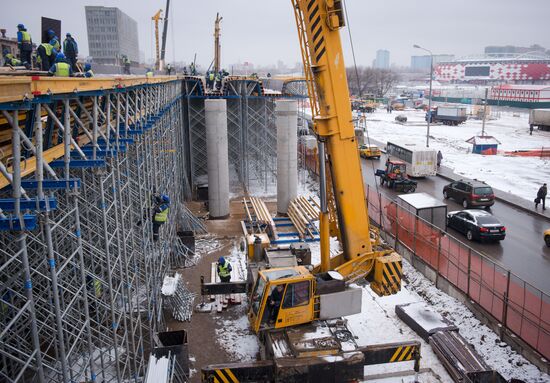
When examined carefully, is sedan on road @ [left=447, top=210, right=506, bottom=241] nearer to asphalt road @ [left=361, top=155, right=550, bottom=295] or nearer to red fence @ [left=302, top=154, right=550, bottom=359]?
asphalt road @ [left=361, top=155, right=550, bottom=295]

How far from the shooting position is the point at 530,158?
3847 centimetres

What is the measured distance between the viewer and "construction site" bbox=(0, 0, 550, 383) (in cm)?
798

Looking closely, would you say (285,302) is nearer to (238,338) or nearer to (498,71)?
(238,338)

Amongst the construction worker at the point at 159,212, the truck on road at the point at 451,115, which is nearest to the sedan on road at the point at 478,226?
the construction worker at the point at 159,212

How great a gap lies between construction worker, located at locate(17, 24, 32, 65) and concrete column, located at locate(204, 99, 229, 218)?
446 inches

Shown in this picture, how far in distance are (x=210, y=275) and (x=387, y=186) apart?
15972mm

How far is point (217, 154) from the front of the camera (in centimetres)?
2358

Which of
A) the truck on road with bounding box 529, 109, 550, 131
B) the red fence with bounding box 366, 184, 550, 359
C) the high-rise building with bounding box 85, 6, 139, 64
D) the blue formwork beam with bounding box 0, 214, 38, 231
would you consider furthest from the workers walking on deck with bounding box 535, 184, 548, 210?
the high-rise building with bounding box 85, 6, 139, 64

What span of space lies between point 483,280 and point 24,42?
1419 cm

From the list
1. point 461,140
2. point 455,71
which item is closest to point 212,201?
point 461,140

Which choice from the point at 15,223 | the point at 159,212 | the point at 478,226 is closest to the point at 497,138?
the point at 478,226

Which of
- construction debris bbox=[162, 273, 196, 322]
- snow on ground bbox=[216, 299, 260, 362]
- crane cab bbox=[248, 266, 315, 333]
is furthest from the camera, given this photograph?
construction debris bbox=[162, 273, 196, 322]

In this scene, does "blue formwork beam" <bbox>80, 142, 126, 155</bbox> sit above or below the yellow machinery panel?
above

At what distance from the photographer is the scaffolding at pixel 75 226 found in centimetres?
531
